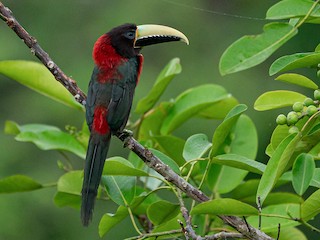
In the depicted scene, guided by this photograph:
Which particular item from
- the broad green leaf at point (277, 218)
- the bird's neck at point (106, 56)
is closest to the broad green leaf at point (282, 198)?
the broad green leaf at point (277, 218)

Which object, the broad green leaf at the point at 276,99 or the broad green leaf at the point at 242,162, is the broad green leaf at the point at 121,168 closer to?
the broad green leaf at the point at 242,162

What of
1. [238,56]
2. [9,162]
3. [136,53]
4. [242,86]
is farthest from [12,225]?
[238,56]

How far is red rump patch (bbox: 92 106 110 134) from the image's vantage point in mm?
3088

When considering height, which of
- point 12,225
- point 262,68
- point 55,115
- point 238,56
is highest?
point 238,56

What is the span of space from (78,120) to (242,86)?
1.99m

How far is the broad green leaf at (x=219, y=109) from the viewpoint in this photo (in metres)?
3.11

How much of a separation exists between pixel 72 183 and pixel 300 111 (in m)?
0.99

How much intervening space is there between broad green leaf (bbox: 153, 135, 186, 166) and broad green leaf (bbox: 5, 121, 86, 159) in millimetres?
405

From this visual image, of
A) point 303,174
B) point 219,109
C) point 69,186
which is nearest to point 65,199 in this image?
point 69,186

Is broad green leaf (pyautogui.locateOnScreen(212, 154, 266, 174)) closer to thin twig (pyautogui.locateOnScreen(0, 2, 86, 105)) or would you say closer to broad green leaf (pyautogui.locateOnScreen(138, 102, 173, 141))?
thin twig (pyautogui.locateOnScreen(0, 2, 86, 105))

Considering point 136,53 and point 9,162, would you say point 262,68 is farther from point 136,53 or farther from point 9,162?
point 136,53

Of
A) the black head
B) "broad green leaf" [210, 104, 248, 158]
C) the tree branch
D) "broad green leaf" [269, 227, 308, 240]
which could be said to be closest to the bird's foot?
the tree branch

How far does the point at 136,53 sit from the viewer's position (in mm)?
3668

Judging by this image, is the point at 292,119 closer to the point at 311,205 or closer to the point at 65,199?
the point at 311,205
